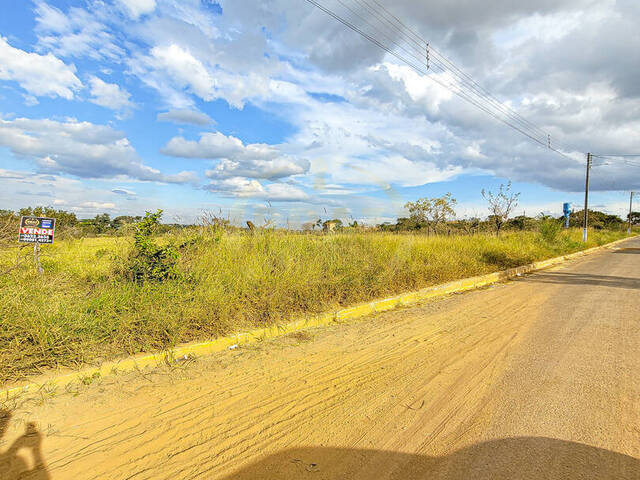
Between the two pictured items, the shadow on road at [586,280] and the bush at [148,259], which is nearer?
the bush at [148,259]

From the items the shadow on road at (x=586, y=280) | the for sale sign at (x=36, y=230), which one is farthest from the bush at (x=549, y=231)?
the for sale sign at (x=36, y=230)

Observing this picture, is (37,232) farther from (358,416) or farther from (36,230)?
(358,416)

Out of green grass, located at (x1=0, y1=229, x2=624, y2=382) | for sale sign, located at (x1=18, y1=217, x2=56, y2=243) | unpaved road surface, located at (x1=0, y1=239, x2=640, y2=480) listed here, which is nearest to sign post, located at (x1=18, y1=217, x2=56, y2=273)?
for sale sign, located at (x1=18, y1=217, x2=56, y2=243)

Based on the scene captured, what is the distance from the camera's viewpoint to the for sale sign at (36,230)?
5.19 metres

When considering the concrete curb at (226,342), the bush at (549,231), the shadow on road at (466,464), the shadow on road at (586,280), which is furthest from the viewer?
the bush at (549,231)

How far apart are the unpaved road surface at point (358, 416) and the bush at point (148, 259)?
1.68 meters

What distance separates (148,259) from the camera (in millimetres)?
5238

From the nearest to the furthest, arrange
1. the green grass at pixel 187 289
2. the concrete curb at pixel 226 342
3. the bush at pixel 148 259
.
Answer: the concrete curb at pixel 226 342 → the green grass at pixel 187 289 → the bush at pixel 148 259

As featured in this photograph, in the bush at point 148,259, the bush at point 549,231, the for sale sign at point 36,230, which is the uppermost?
the bush at point 549,231

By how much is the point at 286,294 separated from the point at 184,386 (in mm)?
Answer: 2453

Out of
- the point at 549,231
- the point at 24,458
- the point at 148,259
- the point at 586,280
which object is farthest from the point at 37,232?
the point at 549,231

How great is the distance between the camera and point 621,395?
10.7 ft

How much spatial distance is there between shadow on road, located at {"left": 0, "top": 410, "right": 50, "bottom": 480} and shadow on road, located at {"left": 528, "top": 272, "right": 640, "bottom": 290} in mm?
11165

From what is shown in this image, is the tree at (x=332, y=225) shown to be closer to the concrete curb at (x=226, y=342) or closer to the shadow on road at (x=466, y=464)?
the concrete curb at (x=226, y=342)
